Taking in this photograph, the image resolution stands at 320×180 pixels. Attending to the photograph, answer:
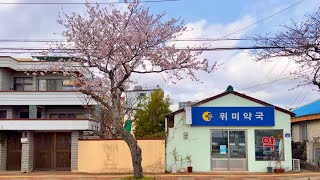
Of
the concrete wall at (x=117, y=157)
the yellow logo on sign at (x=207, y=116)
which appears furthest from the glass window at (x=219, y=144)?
the concrete wall at (x=117, y=157)

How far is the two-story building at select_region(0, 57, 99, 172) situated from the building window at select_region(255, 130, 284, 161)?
10340 millimetres

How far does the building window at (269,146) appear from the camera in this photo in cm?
2555

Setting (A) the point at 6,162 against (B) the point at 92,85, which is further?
(A) the point at 6,162

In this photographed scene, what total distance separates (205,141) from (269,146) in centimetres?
364

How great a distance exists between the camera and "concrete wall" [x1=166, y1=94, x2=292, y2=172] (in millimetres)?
25484

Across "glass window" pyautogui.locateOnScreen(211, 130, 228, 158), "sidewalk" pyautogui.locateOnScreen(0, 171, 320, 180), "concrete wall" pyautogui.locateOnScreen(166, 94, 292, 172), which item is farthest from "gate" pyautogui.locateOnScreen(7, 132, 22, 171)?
"glass window" pyautogui.locateOnScreen(211, 130, 228, 158)

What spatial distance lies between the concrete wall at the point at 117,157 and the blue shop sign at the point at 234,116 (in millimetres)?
2602

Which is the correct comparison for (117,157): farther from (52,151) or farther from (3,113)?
(3,113)

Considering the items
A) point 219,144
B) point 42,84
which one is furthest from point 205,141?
point 42,84

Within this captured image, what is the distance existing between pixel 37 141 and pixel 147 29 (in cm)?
1464

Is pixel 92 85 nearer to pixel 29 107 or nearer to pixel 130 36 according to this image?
pixel 130 36

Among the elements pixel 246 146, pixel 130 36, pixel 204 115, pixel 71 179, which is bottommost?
pixel 71 179

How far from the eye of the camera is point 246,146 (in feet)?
84.0

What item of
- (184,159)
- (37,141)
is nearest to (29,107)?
(37,141)
